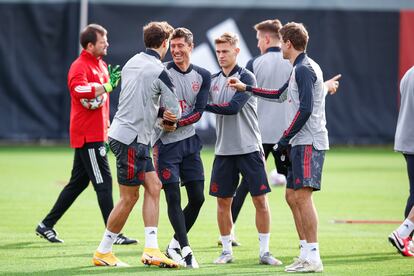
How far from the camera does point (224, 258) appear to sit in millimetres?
8969

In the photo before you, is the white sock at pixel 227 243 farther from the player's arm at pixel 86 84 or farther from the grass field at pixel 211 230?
the player's arm at pixel 86 84

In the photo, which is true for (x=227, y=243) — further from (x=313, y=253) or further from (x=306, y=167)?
(x=306, y=167)

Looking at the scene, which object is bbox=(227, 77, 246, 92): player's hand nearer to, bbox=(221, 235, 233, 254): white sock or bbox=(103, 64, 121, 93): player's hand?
bbox=(103, 64, 121, 93): player's hand

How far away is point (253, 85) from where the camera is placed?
29.7 ft

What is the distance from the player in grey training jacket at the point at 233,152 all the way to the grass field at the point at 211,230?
0.36m

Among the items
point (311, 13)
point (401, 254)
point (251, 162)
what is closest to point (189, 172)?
point (251, 162)

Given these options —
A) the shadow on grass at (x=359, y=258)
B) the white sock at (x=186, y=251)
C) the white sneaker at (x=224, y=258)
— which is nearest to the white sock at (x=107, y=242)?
the white sock at (x=186, y=251)

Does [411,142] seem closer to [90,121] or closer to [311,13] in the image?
[90,121]

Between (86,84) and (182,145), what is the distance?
1.63 meters

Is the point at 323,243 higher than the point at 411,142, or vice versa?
the point at 411,142

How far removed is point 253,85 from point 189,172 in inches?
39.5

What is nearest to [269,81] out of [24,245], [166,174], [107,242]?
[166,174]

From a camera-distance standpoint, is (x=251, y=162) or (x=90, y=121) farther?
(x=90, y=121)

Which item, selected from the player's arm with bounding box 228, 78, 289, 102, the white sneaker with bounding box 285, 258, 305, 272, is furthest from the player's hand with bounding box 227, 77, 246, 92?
the white sneaker with bounding box 285, 258, 305, 272
